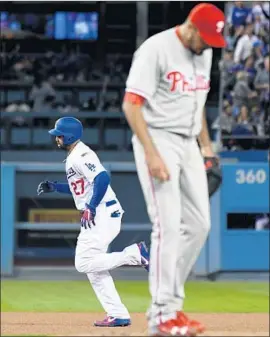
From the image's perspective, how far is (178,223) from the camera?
17.8 ft

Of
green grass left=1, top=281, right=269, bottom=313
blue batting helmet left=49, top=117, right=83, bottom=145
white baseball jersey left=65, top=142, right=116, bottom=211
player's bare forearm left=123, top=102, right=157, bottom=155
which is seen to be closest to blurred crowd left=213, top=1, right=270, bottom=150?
green grass left=1, top=281, right=269, bottom=313

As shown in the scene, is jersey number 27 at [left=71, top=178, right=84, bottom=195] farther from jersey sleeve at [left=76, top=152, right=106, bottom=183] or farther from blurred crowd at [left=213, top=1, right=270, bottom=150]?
blurred crowd at [left=213, top=1, right=270, bottom=150]

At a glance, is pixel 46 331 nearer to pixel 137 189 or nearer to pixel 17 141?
pixel 137 189

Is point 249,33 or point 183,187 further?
point 249,33

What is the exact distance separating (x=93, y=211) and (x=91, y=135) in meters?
11.6

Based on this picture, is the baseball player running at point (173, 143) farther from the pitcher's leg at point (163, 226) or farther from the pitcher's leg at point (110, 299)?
the pitcher's leg at point (110, 299)

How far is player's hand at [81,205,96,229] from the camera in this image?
26.4 ft

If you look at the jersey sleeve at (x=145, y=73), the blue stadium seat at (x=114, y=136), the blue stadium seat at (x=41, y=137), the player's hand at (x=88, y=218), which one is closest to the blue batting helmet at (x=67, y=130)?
the player's hand at (x=88, y=218)

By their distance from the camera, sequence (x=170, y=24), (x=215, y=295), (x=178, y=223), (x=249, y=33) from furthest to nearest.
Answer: (x=170, y=24), (x=249, y=33), (x=215, y=295), (x=178, y=223)

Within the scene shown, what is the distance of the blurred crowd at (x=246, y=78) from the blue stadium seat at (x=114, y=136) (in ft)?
7.17

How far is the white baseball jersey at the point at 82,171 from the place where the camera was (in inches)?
316

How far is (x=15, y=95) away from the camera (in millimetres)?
21062

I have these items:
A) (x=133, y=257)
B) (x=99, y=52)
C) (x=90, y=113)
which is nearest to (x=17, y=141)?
(x=90, y=113)

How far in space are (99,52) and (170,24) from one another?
5.39ft
